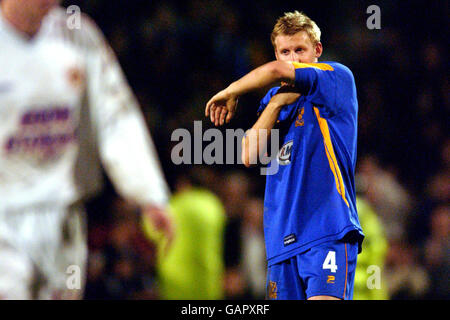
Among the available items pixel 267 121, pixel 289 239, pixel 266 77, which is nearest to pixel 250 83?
pixel 266 77

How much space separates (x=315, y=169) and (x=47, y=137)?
5.02ft

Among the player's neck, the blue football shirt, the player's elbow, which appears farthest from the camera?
the player's neck

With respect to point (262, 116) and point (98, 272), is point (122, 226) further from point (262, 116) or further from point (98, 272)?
point (262, 116)

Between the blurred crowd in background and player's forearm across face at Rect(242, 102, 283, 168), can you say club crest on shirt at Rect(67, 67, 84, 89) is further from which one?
the blurred crowd in background

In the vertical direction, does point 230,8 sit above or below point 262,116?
above

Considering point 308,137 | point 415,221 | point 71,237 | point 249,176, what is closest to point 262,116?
point 308,137

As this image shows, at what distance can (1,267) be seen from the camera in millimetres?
3275

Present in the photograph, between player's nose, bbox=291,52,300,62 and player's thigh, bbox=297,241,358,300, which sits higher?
player's nose, bbox=291,52,300,62

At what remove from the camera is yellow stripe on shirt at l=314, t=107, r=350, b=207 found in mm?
2604

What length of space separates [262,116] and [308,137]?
201 mm

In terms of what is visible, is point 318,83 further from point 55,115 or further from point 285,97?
point 55,115

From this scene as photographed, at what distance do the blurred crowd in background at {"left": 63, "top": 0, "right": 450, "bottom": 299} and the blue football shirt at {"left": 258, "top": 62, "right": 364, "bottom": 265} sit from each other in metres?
2.32

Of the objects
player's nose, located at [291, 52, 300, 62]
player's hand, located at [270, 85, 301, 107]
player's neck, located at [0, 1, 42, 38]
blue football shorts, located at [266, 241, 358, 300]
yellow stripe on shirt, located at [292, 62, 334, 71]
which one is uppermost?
player's neck, located at [0, 1, 42, 38]

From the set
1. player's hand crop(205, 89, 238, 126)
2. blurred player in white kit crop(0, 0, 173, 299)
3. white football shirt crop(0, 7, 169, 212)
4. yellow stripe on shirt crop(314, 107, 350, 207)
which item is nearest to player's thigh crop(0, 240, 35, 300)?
blurred player in white kit crop(0, 0, 173, 299)
